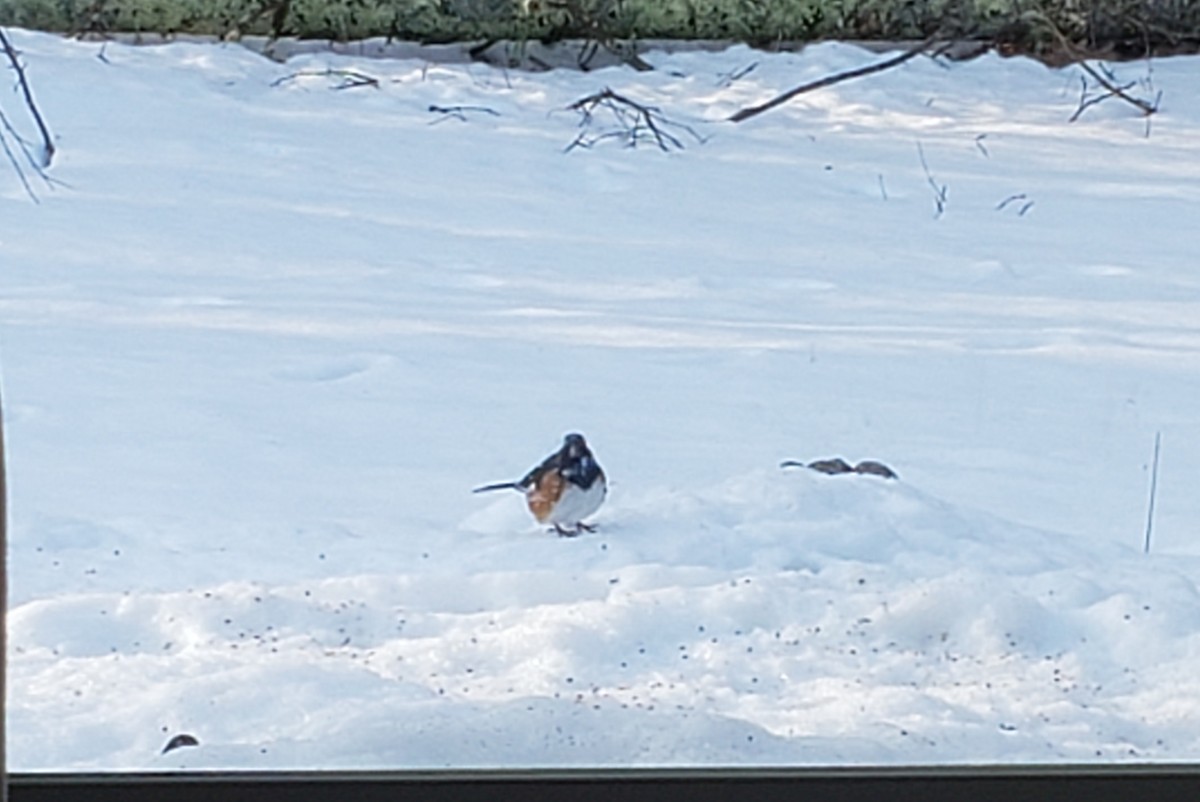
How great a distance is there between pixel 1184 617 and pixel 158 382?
30.6 inches

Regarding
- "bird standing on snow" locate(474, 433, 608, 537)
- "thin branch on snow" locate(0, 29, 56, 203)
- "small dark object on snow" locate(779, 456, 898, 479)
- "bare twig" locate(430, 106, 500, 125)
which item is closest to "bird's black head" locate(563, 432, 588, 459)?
"bird standing on snow" locate(474, 433, 608, 537)

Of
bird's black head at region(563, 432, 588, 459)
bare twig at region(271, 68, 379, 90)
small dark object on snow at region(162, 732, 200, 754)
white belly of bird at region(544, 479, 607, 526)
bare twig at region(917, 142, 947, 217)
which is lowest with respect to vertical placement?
small dark object on snow at region(162, 732, 200, 754)

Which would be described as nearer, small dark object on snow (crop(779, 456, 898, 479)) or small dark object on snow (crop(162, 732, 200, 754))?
small dark object on snow (crop(162, 732, 200, 754))

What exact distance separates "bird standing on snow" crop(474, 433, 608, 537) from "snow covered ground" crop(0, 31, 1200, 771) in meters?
0.02

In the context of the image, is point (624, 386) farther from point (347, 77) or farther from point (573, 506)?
point (347, 77)

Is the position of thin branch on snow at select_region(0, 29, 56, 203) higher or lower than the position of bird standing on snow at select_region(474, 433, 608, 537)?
higher

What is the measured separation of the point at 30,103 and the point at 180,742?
481mm

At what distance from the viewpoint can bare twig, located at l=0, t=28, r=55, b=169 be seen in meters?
1.33

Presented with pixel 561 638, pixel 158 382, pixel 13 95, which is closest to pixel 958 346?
pixel 561 638

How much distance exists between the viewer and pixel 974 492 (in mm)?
1369

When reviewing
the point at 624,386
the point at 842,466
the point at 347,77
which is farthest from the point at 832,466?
the point at 347,77

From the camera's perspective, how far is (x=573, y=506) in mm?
1301

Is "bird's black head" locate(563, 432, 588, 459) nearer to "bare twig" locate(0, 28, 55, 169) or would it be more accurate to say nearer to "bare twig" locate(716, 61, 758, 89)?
"bare twig" locate(716, 61, 758, 89)

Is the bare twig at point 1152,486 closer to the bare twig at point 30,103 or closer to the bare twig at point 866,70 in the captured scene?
the bare twig at point 866,70
